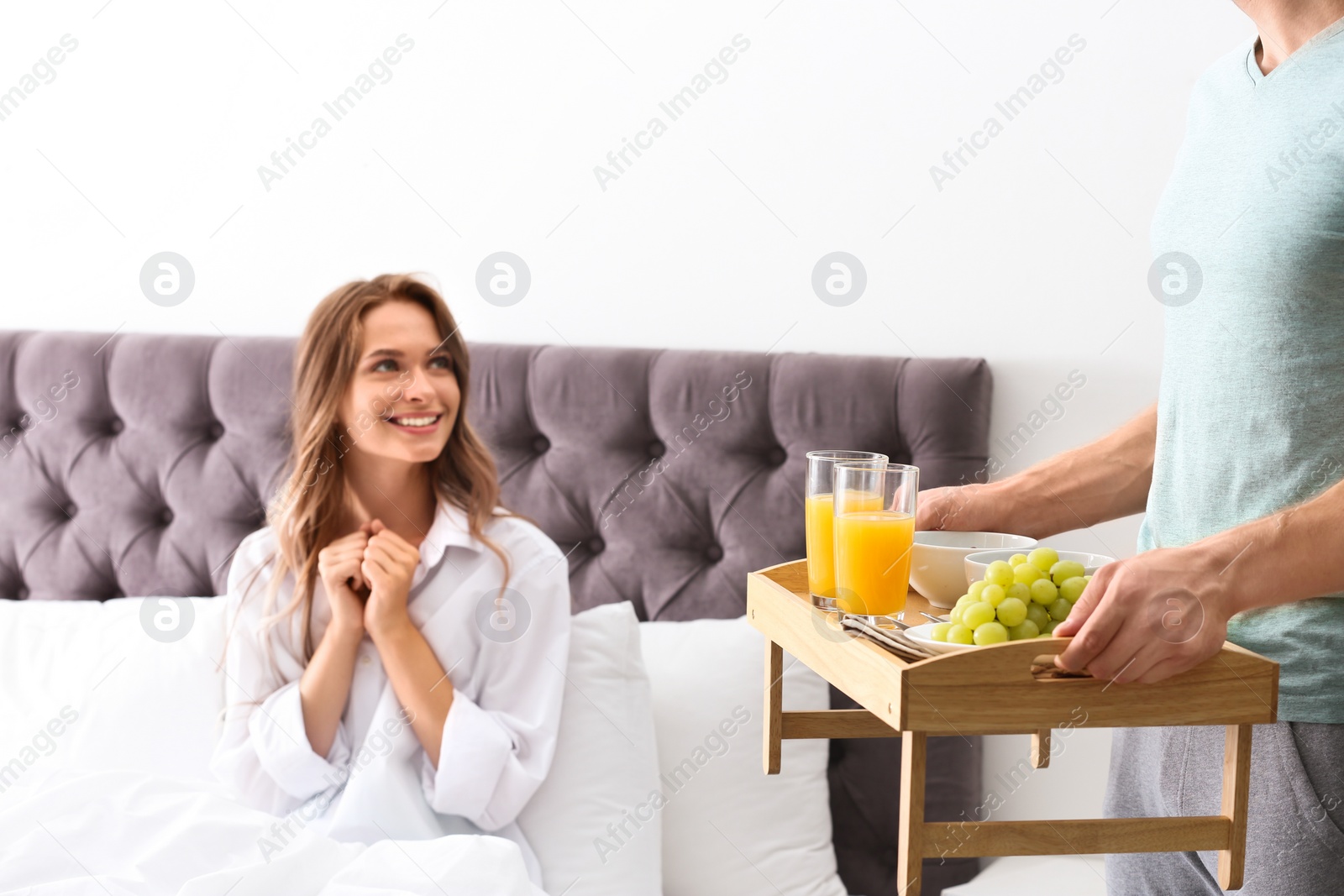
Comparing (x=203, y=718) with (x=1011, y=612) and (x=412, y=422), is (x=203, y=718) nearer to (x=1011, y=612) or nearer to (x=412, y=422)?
(x=412, y=422)

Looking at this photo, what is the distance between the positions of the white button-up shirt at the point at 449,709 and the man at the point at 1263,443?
2.54 ft

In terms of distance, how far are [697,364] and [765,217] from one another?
26 centimetres

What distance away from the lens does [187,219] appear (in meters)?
1.97

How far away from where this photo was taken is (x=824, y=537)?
0.84m

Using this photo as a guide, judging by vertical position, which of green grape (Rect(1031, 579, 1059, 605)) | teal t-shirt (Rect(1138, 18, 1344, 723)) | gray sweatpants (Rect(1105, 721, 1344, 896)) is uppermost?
teal t-shirt (Rect(1138, 18, 1344, 723))

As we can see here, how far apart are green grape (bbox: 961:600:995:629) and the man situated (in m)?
0.10

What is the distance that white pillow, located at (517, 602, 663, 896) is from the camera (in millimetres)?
1467

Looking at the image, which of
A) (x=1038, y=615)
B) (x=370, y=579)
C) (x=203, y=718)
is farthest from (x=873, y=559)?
(x=203, y=718)

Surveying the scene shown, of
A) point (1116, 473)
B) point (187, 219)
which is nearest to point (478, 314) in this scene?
point (187, 219)

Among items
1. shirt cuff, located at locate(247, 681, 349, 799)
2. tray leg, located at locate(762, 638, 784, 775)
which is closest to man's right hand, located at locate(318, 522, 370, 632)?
shirt cuff, located at locate(247, 681, 349, 799)

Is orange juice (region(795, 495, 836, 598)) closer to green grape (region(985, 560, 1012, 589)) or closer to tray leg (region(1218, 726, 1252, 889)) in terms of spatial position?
green grape (region(985, 560, 1012, 589))

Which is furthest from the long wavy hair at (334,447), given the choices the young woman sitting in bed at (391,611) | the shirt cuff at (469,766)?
the shirt cuff at (469,766)

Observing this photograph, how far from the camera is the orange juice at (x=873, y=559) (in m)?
0.79

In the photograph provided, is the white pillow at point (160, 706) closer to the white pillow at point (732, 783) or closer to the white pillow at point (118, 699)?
the white pillow at point (118, 699)
